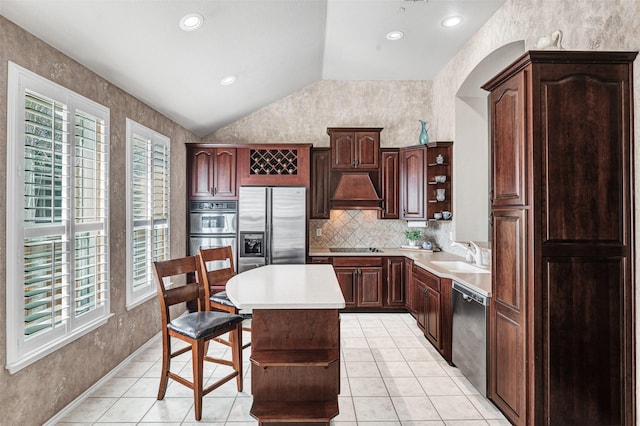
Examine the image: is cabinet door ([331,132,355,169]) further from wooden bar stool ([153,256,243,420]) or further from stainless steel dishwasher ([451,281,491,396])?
wooden bar stool ([153,256,243,420])

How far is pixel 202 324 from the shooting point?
253 cm

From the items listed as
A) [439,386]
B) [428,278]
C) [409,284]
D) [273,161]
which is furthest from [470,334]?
[273,161]

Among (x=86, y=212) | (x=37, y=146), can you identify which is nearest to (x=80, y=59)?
(x=37, y=146)

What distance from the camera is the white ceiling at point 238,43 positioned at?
7.76 ft

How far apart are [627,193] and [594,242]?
33cm

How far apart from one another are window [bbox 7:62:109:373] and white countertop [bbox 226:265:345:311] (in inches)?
47.5

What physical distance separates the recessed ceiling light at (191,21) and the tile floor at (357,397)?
2.97 meters

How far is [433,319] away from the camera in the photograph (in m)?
A: 3.57

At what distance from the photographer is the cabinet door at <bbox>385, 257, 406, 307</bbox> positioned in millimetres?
4840

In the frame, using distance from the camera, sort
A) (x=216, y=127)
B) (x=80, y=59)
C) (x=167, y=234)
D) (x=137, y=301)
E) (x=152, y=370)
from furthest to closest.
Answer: (x=216, y=127) < (x=167, y=234) < (x=137, y=301) < (x=152, y=370) < (x=80, y=59)

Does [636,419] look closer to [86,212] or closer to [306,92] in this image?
[86,212]

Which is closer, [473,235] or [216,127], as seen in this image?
[473,235]

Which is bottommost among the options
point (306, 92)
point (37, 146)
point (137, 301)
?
point (137, 301)

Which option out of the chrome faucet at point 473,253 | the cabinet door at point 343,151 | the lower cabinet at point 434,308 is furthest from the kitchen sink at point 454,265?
the cabinet door at point 343,151
